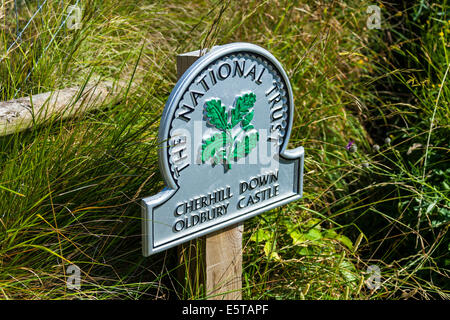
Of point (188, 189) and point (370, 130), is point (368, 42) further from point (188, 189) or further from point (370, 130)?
point (188, 189)

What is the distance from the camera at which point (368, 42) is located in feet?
14.5

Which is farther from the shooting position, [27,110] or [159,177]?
[27,110]

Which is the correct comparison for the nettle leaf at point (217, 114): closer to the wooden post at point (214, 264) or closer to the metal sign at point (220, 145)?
the metal sign at point (220, 145)

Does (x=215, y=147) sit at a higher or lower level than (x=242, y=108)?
lower

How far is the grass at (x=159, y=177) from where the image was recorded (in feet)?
7.84

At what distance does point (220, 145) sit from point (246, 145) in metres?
0.15

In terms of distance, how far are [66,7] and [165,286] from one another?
1.66 metres

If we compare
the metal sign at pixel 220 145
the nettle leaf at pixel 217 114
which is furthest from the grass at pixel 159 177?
the nettle leaf at pixel 217 114

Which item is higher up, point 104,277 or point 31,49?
point 31,49

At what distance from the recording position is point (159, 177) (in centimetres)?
255

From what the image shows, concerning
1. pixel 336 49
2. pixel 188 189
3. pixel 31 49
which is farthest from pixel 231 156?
pixel 336 49

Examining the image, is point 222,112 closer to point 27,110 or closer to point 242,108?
point 242,108

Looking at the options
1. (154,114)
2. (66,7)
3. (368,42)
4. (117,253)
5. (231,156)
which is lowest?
(117,253)

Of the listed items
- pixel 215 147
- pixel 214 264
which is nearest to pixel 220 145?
pixel 215 147
